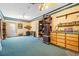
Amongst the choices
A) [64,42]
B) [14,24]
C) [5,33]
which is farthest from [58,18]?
[14,24]

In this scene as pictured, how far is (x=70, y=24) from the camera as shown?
4.70m

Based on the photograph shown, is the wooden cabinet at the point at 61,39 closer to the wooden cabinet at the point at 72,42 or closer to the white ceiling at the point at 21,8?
the wooden cabinet at the point at 72,42

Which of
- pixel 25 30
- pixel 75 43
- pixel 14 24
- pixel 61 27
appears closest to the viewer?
pixel 75 43

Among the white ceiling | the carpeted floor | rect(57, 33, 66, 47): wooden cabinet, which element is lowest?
the carpeted floor

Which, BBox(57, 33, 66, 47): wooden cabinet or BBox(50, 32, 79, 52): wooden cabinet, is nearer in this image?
BBox(50, 32, 79, 52): wooden cabinet

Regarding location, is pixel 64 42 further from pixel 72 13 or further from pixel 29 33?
pixel 29 33

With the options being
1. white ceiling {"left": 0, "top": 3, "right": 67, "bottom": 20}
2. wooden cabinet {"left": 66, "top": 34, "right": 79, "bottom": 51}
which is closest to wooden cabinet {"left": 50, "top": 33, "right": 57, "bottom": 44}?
wooden cabinet {"left": 66, "top": 34, "right": 79, "bottom": 51}

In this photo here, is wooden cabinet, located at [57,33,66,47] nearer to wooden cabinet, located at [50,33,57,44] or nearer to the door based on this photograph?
wooden cabinet, located at [50,33,57,44]

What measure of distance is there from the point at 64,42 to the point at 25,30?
7.33 metres

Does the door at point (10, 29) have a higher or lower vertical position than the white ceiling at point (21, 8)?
lower

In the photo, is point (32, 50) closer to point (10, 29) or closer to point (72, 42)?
point (72, 42)

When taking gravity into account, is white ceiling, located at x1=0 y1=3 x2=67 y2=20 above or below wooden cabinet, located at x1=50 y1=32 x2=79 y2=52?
above

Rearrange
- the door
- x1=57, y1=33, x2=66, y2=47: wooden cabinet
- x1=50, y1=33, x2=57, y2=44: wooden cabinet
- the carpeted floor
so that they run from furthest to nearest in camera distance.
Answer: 1. the door
2. x1=50, y1=33, x2=57, y2=44: wooden cabinet
3. x1=57, y1=33, x2=66, y2=47: wooden cabinet
4. the carpeted floor

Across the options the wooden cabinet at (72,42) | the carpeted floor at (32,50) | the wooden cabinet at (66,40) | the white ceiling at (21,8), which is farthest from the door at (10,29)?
the wooden cabinet at (72,42)
